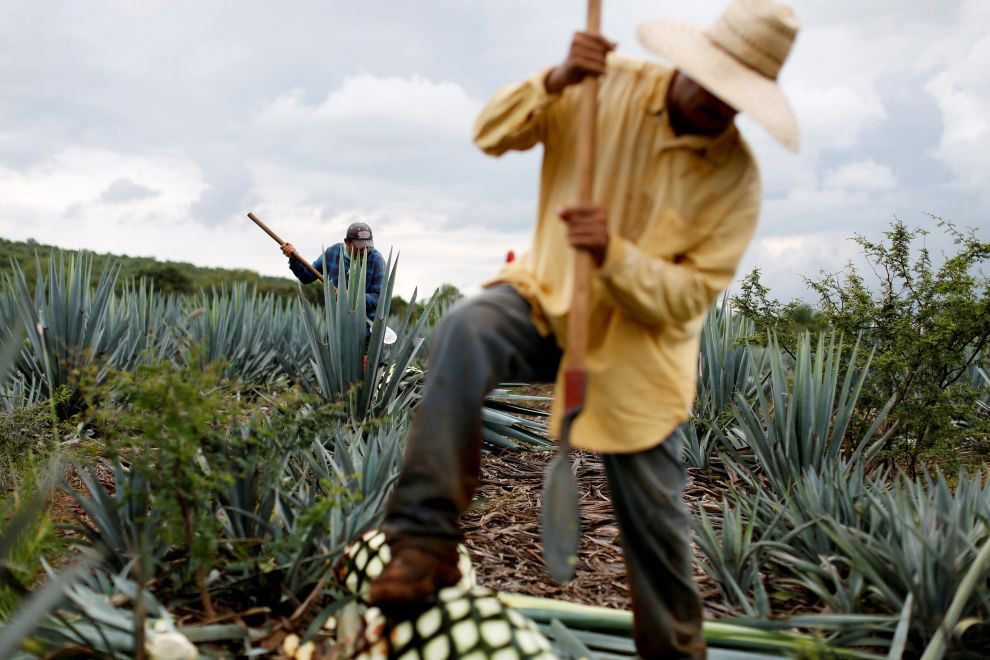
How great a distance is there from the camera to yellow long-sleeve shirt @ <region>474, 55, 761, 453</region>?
90.0 inches

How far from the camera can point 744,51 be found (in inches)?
88.0

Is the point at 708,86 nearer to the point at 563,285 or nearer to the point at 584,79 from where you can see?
the point at 584,79

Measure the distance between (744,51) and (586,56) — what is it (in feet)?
1.37

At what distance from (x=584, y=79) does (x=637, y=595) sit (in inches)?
54.8

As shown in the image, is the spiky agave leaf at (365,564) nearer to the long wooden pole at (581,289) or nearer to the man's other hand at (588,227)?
the long wooden pole at (581,289)

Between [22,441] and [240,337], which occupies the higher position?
[240,337]

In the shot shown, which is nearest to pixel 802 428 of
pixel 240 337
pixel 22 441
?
pixel 22 441

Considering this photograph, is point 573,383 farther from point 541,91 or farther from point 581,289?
point 541,91

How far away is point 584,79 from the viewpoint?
86.3 inches

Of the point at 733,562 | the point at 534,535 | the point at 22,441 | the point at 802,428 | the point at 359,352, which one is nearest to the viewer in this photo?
the point at 733,562

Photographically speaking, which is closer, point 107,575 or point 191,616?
point 191,616

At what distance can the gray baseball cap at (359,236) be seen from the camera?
304 inches

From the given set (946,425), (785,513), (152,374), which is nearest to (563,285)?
(152,374)

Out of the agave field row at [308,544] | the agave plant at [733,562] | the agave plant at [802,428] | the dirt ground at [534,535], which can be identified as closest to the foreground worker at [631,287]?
the agave field row at [308,544]
